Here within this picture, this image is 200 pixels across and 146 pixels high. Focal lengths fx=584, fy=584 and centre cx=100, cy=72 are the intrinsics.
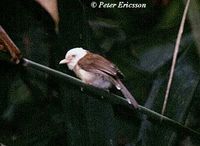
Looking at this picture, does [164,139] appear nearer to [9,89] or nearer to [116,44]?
[116,44]

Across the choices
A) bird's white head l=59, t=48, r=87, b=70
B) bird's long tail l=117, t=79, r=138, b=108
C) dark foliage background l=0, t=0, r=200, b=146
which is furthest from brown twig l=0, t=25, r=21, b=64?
bird's long tail l=117, t=79, r=138, b=108

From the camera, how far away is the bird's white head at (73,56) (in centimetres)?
258

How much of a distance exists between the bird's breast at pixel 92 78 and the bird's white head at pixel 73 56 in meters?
0.03

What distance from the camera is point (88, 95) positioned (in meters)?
2.62

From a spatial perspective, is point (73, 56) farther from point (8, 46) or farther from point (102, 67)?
point (8, 46)

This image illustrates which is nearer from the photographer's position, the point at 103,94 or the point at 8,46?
the point at 8,46

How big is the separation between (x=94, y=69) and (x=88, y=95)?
0.40ft

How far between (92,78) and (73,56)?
0.43 feet

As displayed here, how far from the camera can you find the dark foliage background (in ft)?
8.25

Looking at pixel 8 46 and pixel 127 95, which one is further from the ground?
pixel 8 46

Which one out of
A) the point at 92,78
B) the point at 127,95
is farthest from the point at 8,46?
the point at 127,95

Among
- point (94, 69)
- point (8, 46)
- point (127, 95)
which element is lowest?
point (127, 95)

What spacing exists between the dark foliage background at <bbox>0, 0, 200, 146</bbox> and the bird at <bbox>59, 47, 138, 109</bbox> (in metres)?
0.03

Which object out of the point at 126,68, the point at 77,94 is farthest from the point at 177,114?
the point at 77,94
